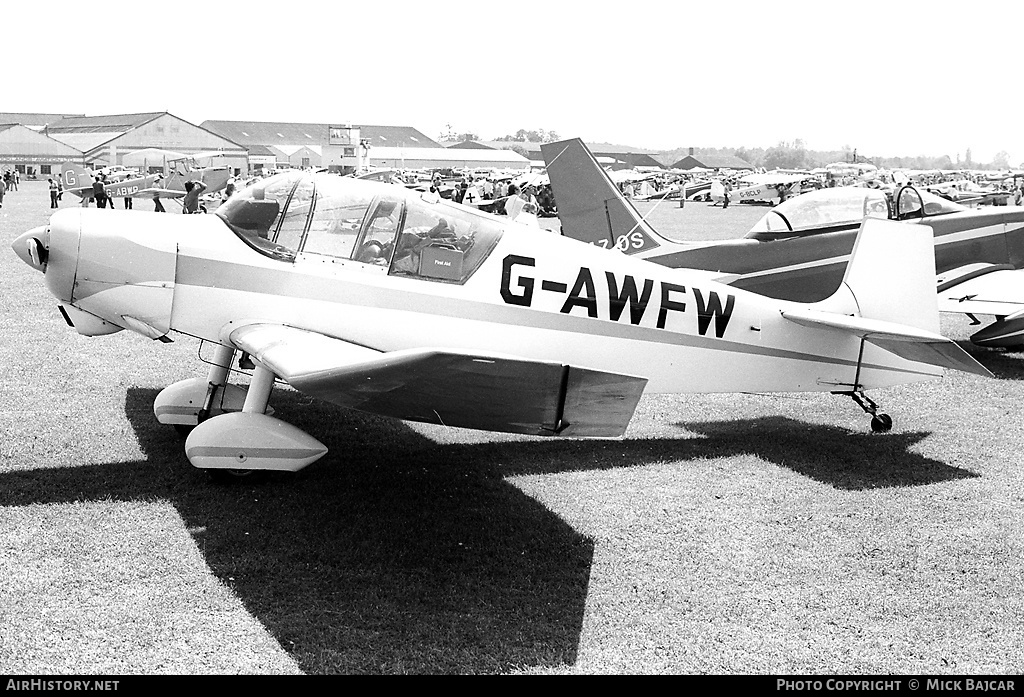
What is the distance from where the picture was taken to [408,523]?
5.00 m

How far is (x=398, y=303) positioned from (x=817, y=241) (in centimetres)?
520

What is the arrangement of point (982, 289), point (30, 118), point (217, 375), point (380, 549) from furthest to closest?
point (30, 118), point (982, 289), point (217, 375), point (380, 549)

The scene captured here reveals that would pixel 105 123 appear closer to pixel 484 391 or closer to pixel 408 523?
pixel 408 523

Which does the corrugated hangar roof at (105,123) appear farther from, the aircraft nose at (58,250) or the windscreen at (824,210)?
the aircraft nose at (58,250)

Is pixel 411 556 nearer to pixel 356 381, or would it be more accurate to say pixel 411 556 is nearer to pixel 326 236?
pixel 356 381

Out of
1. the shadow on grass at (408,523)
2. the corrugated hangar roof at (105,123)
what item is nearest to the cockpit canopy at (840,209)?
the shadow on grass at (408,523)

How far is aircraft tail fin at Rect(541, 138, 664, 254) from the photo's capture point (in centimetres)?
962

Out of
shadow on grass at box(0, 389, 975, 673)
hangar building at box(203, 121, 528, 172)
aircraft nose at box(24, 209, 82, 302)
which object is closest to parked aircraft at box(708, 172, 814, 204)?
shadow on grass at box(0, 389, 975, 673)

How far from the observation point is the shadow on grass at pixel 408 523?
12.5ft

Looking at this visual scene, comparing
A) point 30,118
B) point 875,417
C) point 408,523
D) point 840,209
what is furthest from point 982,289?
point 30,118

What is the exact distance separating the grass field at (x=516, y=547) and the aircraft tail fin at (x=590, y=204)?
2.70m

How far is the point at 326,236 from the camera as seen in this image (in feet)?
18.7

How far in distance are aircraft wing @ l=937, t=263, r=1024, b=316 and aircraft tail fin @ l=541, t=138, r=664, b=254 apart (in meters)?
3.01

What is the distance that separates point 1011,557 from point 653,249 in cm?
514
